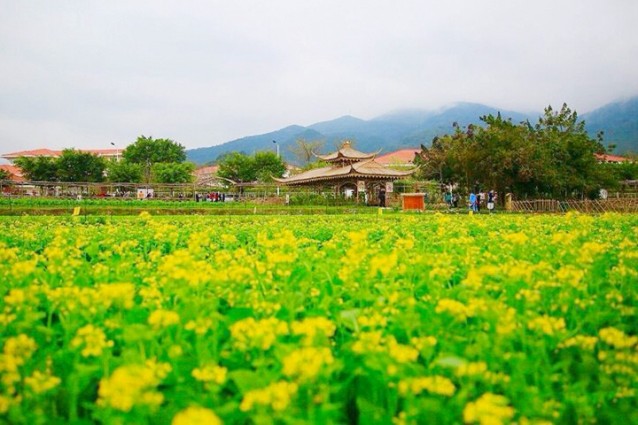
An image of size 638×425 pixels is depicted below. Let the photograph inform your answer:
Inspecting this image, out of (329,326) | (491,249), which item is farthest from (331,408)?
(491,249)

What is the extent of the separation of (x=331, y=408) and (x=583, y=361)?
1.21 meters

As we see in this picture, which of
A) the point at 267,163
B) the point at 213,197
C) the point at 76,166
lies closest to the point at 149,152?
the point at 76,166

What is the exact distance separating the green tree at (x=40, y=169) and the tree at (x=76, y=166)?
2.29ft

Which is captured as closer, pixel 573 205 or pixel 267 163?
pixel 573 205

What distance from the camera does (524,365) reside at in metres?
1.89

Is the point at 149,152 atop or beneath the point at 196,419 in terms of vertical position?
atop

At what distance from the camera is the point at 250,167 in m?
57.1

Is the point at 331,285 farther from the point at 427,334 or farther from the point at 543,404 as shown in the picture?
the point at 543,404

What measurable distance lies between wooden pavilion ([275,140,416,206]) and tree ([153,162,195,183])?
21492 mm

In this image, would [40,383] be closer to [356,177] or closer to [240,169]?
[356,177]

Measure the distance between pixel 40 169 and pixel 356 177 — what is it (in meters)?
35.7

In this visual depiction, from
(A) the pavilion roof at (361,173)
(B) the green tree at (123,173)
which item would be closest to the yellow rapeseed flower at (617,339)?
(A) the pavilion roof at (361,173)

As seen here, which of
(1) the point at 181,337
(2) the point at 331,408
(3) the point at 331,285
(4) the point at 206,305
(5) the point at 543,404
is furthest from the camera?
(3) the point at 331,285

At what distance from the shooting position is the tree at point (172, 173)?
56.0 m
